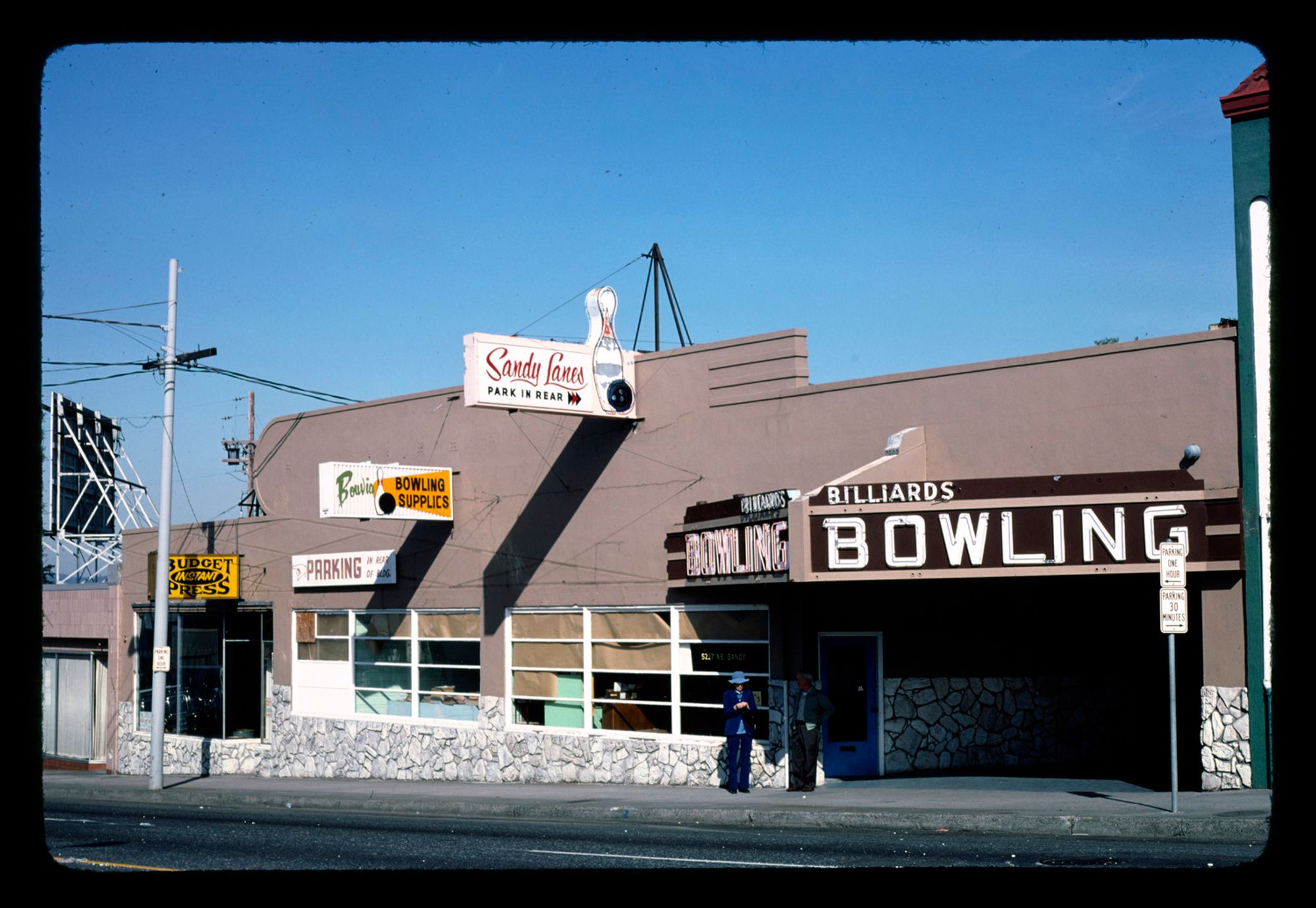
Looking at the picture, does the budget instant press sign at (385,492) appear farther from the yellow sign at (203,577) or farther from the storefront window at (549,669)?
the yellow sign at (203,577)

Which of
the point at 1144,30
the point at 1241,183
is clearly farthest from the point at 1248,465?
the point at 1144,30

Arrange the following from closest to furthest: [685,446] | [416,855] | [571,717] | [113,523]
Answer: [416,855] → [685,446] → [571,717] → [113,523]

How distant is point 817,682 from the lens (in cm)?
1958

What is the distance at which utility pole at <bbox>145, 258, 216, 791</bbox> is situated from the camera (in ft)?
80.5

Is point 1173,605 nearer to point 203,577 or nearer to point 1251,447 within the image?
point 1251,447

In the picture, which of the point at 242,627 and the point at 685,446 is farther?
the point at 242,627

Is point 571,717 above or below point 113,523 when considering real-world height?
below

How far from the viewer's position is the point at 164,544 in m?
24.7

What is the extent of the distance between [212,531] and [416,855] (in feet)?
62.7

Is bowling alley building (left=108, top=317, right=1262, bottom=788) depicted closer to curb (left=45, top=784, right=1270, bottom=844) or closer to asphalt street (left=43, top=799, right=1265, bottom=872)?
curb (left=45, top=784, right=1270, bottom=844)

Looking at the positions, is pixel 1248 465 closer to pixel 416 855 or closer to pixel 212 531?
pixel 416 855

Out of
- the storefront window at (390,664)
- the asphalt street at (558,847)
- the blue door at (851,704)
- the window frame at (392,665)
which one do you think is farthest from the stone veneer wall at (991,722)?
the storefront window at (390,664)

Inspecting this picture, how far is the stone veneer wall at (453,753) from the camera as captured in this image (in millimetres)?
20391

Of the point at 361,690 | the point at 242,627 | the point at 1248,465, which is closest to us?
the point at 1248,465
